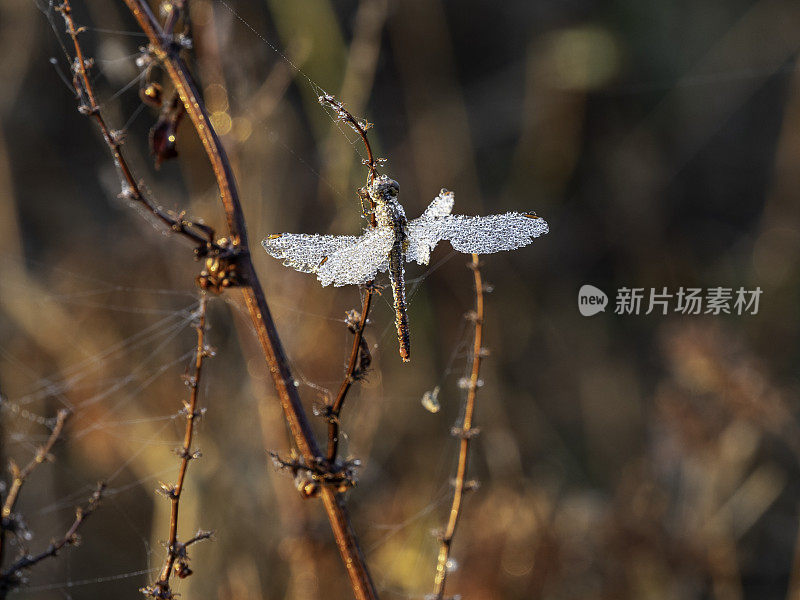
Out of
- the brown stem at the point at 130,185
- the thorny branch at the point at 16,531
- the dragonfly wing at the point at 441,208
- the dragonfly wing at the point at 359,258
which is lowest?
the thorny branch at the point at 16,531

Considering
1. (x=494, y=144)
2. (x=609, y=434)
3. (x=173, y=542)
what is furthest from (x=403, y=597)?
(x=494, y=144)

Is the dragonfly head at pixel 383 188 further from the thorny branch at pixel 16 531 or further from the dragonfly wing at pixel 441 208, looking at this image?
the thorny branch at pixel 16 531

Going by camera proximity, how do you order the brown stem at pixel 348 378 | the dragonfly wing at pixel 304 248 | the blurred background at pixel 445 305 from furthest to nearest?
the blurred background at pixel 445 305 → the dragonfly wing at pixel 304 248 → the brown stem at pixel 348 378

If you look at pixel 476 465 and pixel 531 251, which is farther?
pixel 531 251

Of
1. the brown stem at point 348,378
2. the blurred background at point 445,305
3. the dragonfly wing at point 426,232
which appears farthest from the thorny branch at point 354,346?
the blurred background at point 445,305

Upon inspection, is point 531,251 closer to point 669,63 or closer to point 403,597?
point 669,63

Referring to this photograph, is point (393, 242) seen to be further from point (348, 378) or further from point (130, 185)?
point (130, 185)

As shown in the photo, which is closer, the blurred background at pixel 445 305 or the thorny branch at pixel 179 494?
the thorny branch at pixel 179 494
